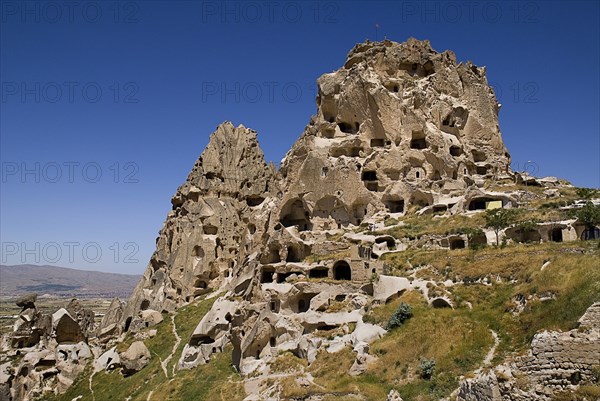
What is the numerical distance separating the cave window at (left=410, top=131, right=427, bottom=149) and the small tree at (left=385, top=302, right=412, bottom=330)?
3431 centimetres

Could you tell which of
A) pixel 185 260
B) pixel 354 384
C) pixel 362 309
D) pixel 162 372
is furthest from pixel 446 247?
pixel 185 260

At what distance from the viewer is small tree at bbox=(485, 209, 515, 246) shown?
40.7 m

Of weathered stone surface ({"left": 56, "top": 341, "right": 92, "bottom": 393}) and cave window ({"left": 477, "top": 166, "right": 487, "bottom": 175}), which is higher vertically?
cave window ({"left": 477, "top": 166, "right": 487, "bottom": 175})

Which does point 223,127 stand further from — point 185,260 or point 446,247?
point 446,247

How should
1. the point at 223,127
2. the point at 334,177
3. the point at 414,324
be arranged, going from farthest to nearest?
the point at 223,127 → the point at 334,177 → the point at 414,324

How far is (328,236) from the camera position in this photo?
5253cm

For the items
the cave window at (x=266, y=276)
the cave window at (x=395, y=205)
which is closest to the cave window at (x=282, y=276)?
the cave window at (x=266, y=276)

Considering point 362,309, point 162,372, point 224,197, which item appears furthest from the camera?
point 224,197

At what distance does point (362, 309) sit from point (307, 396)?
1046cm

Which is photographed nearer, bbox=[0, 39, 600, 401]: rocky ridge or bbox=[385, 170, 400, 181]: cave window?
bbox=[0, 39, 600, 401]: rocky ridge

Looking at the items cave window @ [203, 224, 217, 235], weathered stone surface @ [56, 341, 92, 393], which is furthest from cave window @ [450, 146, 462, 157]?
weathered stone surface @ [56, 341, 92, 393]

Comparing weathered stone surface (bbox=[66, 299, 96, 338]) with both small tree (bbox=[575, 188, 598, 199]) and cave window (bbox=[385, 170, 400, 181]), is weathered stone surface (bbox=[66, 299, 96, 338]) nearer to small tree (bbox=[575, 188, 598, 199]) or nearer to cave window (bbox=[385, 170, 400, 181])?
cave window (bbox=[385, 170, 400, 181])

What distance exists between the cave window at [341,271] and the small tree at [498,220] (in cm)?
1181

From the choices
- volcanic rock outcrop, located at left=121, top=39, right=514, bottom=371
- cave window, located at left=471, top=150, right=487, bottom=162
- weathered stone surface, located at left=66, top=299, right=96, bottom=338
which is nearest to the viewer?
volcanic rock outcrop, located at left=121, top=39, right=514, bottom=371
